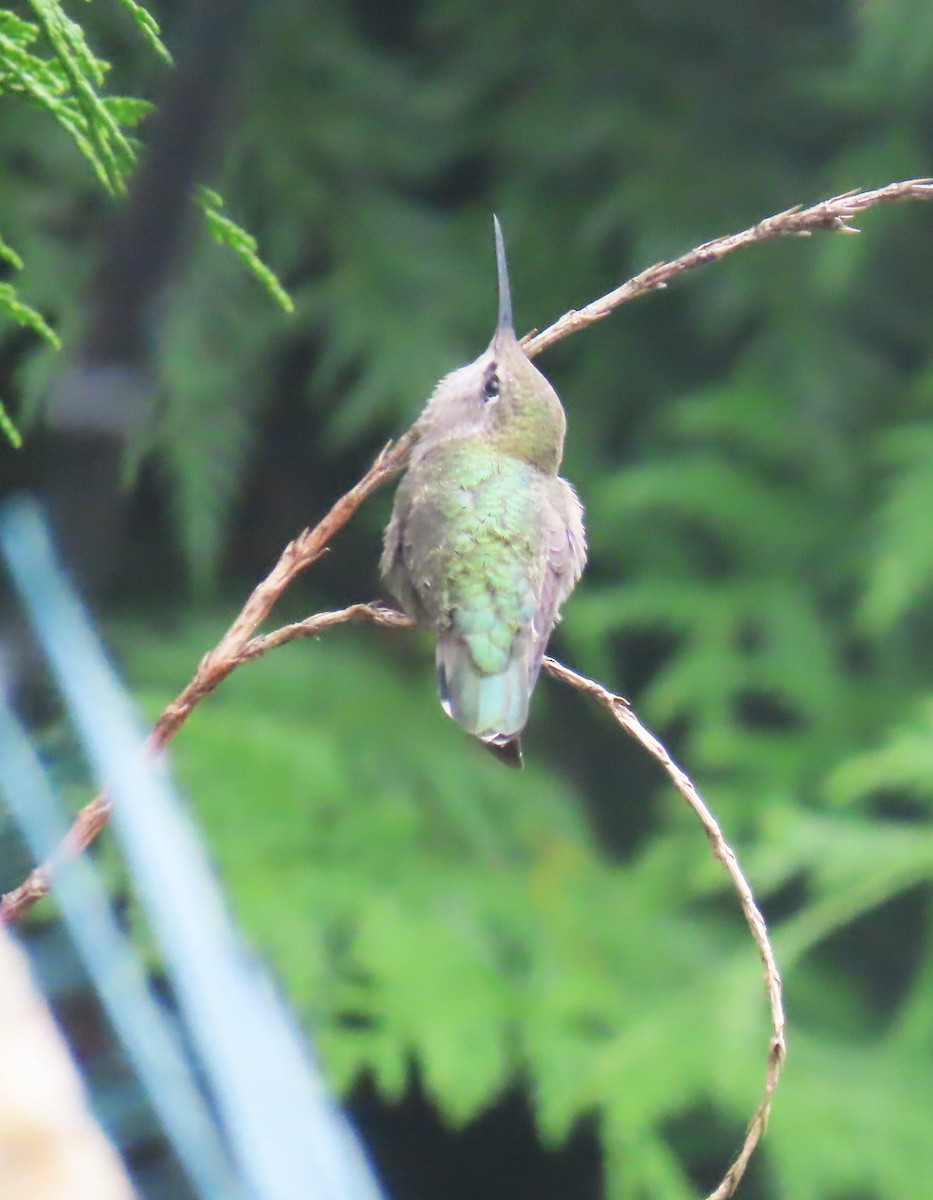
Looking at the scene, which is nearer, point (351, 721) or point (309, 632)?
point (309, 632)

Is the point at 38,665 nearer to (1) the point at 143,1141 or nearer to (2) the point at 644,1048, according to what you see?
(1) the point at 143,1141

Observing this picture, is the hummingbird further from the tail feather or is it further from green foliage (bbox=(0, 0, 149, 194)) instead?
green foliage (bbox=(0, 0, 149, 194))

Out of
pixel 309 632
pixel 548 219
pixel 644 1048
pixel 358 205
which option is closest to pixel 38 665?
pixel 309 632

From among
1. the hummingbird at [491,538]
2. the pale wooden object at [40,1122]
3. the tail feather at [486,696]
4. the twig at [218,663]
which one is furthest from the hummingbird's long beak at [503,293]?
the pale wooden object at [40,1122]

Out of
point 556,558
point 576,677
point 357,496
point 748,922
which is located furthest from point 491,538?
point 748,922

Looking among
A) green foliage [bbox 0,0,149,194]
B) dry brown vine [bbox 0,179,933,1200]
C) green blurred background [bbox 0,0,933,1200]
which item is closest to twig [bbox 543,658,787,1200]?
dry brown vine [bbox 0,179,933,1200]

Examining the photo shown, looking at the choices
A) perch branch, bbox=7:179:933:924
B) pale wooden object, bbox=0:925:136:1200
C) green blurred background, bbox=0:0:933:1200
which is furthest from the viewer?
green blurred background, bbox=0:0:933:1200
